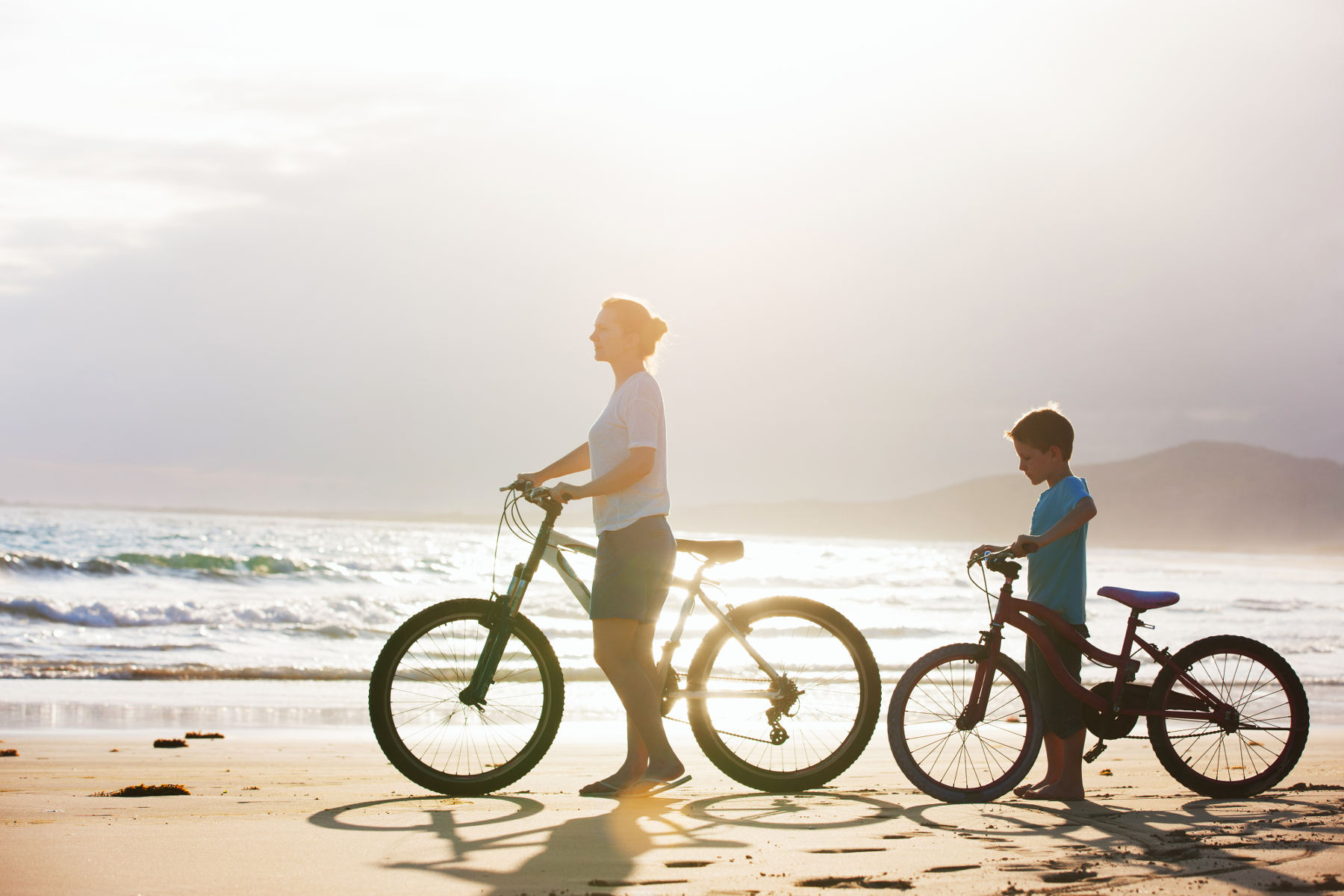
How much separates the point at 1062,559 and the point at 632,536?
1.73 metres

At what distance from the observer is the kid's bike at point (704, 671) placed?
4.44m

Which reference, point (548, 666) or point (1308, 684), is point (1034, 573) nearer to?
point (548, 666)

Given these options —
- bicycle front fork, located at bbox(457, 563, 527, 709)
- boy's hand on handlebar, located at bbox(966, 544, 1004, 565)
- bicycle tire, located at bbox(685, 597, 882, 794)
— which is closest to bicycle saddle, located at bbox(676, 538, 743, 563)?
bicycle tire, located at bbox(685, 597, 882, 794)

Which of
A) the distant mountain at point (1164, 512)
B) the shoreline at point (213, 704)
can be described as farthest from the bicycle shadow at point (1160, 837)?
the distant mountain at point (1164, 512)

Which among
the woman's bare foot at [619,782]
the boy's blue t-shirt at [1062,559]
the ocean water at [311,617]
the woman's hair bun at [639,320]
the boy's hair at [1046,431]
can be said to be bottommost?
the ocean water at [311,617]

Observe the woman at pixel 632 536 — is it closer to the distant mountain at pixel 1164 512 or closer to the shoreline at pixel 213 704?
the shoreline at pixel 213 704

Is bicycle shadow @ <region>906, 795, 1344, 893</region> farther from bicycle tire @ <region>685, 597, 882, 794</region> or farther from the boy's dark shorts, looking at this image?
bicycle tire @ <region>685, 597, 882, 794</region>

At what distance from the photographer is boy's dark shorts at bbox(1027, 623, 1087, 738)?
14.5 ft

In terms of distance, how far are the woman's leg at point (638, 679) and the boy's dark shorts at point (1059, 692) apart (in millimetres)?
1488

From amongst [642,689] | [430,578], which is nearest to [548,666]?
[642,689]

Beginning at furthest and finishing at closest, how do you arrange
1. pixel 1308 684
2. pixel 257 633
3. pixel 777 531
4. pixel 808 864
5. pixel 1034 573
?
pixel 777 531 → pixel 257 633 → pixel 1308 684 → pixel 1034 573 → pixel 808 864

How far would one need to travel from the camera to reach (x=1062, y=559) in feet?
14.5

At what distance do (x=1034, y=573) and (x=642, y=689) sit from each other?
1.68 m

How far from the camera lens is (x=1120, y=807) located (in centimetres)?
425
